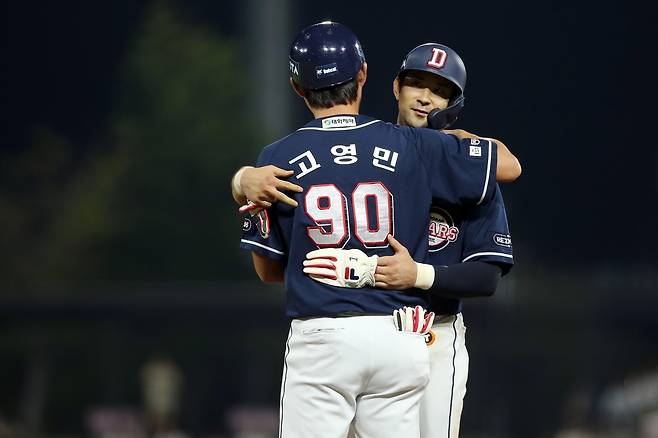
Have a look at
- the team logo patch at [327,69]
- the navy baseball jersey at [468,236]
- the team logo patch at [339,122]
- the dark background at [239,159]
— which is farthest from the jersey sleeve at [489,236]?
the dark background at [239,159]

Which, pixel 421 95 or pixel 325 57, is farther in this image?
pixel 421 95

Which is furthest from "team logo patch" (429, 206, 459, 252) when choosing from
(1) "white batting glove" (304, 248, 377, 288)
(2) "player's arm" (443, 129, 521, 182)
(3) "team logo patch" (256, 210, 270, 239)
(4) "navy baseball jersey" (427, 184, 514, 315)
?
(3) "team logo patch" (256, 210, 270, 239)

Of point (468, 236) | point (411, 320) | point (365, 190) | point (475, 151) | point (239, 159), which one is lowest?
point (411, 320)

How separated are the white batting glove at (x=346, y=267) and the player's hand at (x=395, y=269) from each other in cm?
2

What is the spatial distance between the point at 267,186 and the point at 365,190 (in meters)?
0.25

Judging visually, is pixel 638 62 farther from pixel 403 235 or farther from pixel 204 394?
pixel 403 235

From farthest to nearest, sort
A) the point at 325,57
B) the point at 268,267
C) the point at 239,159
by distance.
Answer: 1. the point at 239,159
2. the point at 268,267
3. the point at 325,57

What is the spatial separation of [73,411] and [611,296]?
699 centimetres

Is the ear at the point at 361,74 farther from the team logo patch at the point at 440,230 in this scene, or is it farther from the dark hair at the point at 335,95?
the team logo patch at the point at 440,230

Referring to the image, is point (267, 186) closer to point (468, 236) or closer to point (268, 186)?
point (268, 186)

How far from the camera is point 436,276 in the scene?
3.02 metres

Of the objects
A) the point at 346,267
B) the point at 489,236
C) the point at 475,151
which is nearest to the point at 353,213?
the point at 346,267

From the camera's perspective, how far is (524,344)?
14125 mm

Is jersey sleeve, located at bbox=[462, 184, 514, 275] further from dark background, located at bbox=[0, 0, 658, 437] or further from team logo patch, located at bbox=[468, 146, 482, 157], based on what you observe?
dark background, located at bbox=[0, 0, 658, 437]
